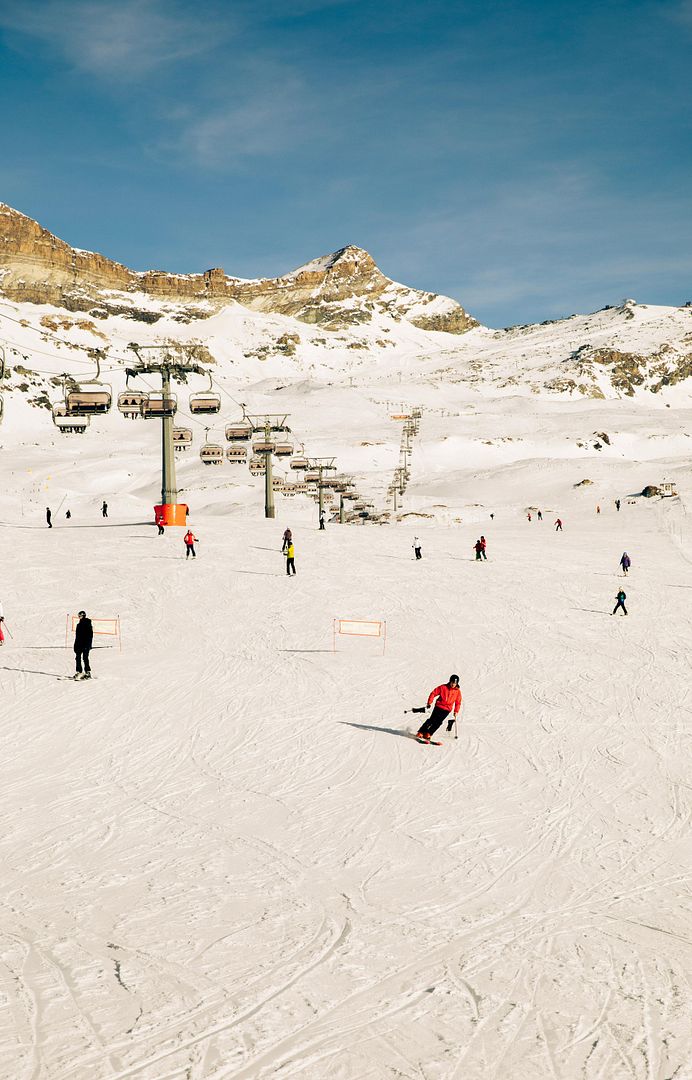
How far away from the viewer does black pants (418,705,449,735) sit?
11.8 meters

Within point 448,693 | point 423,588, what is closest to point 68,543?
point 423,588

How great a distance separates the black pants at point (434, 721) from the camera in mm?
11844

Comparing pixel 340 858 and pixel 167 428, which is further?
pixel 167 428

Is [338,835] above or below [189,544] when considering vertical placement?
below

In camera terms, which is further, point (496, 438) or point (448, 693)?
point (496, 438)

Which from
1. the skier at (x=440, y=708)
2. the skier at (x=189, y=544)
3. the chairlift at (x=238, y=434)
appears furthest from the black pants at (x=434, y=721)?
the chairlift at (x=238, y=434)

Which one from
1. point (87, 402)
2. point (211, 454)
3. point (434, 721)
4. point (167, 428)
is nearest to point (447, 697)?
point (434, 721)

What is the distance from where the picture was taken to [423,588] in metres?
25.9

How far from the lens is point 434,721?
39.0ft

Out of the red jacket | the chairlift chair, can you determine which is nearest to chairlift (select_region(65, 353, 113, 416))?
the chairlift chair

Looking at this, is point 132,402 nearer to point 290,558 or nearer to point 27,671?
point 290,558

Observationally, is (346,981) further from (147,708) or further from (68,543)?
(68,543)

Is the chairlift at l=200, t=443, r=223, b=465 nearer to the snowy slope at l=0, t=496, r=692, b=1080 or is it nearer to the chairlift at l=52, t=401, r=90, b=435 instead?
the chairlift at l=52, t=401, r=90, b=435

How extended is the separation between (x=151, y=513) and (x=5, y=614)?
3500 cm
